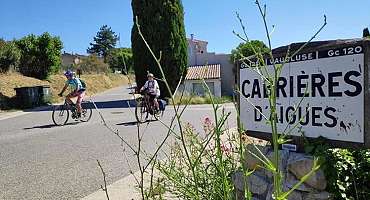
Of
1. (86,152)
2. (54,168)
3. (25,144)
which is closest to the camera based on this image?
(54,168)

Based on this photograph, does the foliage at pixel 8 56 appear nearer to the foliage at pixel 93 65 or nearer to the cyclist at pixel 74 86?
the cyclist at pixel 74 86

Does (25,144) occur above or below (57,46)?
below

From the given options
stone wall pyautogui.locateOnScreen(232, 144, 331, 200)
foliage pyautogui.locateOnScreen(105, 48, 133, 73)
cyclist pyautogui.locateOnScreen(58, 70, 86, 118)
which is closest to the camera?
foliage pyautogui.locateOnScreen(105, 48, 133, 73)

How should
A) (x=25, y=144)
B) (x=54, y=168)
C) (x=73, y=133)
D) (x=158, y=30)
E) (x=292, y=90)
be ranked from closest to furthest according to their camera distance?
(x=292, y=90) < (x=54, y=168) < (x=25, y=144) < (x=73, y=133) < (x=158, y=30)

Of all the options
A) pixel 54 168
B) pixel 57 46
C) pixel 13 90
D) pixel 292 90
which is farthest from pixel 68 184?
pixel 57 46

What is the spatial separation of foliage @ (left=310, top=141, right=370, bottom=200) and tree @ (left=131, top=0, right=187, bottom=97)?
2078 cm

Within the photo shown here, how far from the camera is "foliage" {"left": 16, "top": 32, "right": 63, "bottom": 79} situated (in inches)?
1172

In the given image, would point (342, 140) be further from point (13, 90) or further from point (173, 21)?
point (13, 90)

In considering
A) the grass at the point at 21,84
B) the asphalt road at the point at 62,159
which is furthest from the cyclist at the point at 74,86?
the grass at the point at 21,84

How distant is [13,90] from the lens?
79.7ft

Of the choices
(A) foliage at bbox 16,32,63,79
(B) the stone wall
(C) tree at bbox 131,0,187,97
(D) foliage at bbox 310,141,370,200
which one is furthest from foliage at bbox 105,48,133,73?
(A) foliage at bbox 16,32,63,79

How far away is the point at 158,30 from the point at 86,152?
16793mm

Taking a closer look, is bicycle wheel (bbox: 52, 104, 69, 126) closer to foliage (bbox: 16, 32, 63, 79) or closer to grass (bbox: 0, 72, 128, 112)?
grass (bbox: 0, 72, 128, 112)

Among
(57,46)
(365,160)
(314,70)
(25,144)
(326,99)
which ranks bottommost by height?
(25,144)
